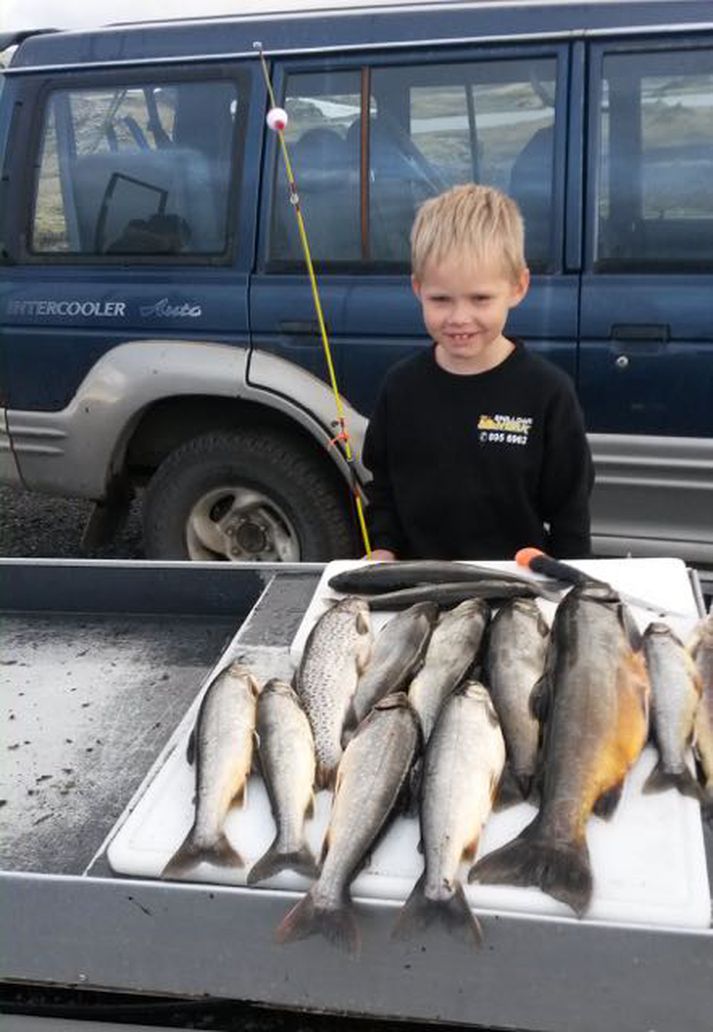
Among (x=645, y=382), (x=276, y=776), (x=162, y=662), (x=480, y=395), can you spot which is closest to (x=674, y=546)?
(x=645, y=382)

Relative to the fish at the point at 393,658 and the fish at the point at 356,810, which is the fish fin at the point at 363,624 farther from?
the fish at the point at 356,810

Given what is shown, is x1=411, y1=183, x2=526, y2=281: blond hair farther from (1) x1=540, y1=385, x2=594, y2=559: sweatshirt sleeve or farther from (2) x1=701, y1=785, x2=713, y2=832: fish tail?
(2) x1=701, y1=785, x2=713, y2=832: fish tail

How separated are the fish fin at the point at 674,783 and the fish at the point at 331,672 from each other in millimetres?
549

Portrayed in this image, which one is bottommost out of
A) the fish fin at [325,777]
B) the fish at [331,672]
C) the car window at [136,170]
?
the fish fin at [325,777]

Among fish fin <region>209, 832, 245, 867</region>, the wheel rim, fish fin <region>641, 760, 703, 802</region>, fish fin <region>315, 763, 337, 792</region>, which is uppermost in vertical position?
fish fin <region>641, 760, 703, 802</region>

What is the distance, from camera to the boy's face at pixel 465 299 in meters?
2.64

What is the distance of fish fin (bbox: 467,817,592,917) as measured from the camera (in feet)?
5.12

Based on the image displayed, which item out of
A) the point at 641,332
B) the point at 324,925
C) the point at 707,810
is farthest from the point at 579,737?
the point at 641,332

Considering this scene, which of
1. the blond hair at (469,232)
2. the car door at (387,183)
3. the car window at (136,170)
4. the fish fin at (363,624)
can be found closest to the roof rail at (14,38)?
the car window at (136,170)

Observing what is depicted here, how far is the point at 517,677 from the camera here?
6.70 feet

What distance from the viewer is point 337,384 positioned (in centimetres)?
446

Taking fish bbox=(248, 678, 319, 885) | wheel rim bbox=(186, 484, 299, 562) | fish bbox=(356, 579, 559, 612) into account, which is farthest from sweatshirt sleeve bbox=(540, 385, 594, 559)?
wheel rim bbox=(186, 484, 299, 562)

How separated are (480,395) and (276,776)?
1376 mm

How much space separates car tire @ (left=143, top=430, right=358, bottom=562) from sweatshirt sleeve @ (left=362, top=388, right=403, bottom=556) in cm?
146
